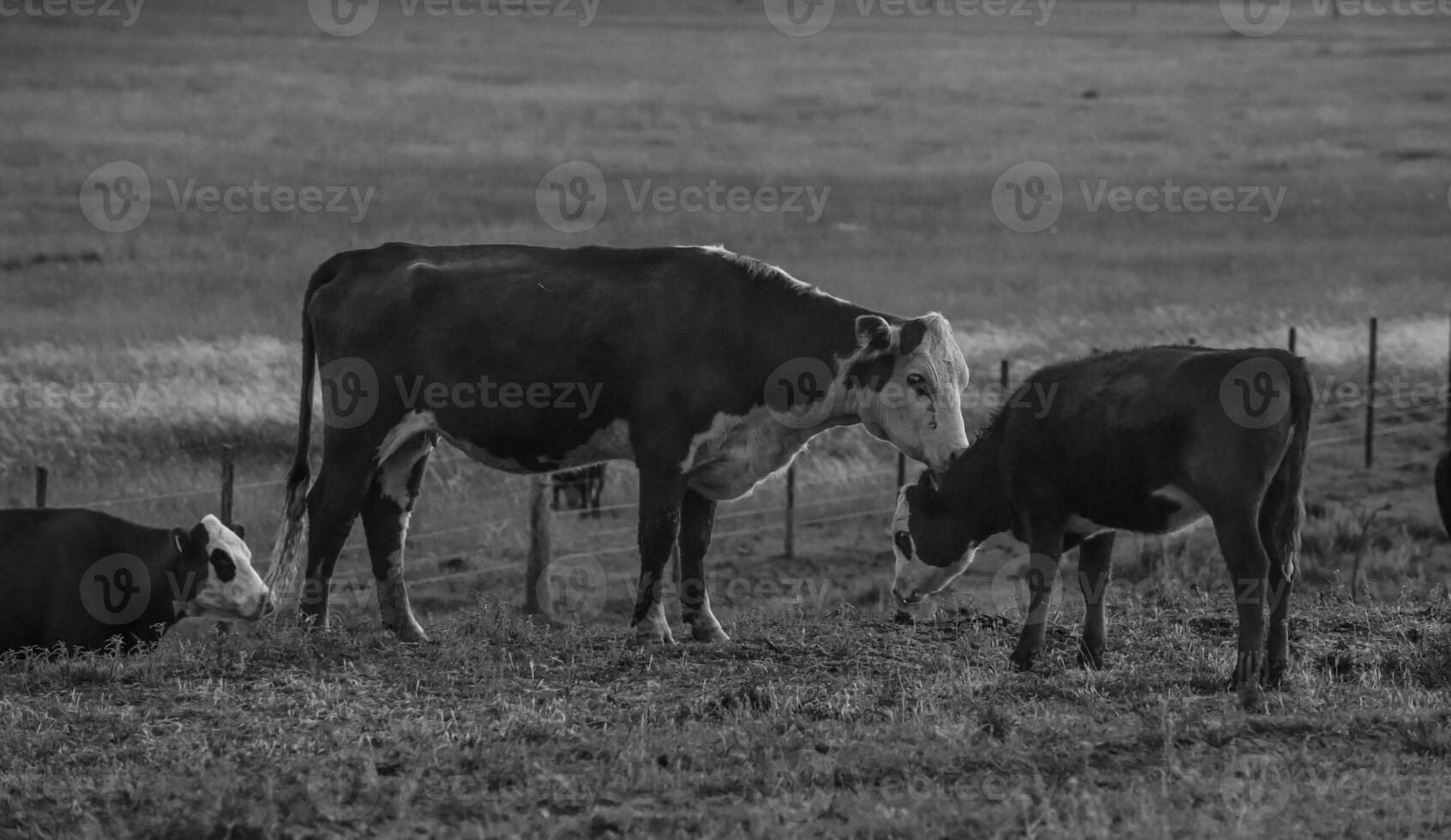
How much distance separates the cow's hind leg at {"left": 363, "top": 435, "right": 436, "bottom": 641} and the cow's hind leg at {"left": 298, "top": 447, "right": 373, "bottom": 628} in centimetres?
21

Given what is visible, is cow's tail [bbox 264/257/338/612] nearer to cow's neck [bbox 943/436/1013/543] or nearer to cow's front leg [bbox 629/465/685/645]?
cow's front leg [bbox 629/465/685/645]

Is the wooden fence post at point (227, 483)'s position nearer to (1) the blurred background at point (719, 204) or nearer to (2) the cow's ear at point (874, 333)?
(1) the blurred background at point (719, 204)

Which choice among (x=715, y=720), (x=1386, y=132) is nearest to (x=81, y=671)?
(x=715, y=720)

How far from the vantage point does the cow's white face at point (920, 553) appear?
10016 millimetres

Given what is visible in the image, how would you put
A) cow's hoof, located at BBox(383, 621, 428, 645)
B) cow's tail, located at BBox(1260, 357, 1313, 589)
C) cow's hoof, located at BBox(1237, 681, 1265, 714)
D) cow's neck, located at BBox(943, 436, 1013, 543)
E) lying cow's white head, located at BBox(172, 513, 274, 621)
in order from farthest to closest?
1. lying cow's white head, located at BBox(172, 513, 274, 621)
2. cow's hoof, located at BBox(383, 621, 428, 645)
3. cow's neck, located at BBox(943, 436, 1013, 543)
4. cow's tail, located at BBox(1260, 357, 1313, 589)
5. cow's hoof, located at BBox(1237, 681, 1265, 714)

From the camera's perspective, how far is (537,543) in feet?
47.4

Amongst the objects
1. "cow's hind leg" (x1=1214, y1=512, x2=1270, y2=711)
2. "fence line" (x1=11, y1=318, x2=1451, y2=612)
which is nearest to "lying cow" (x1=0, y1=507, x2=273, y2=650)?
"fence line" (x1=11, y1=318, x2=1451, y2=612)

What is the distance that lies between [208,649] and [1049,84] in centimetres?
5008

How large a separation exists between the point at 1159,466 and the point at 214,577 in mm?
6055

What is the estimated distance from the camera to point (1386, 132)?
158 feet

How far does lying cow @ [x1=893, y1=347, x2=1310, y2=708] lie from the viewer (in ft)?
26.5

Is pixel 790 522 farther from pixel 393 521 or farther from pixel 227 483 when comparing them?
pixel 393 521

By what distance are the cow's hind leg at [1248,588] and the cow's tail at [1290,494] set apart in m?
0.20

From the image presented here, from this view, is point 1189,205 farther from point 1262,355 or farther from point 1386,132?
point 1262,355
